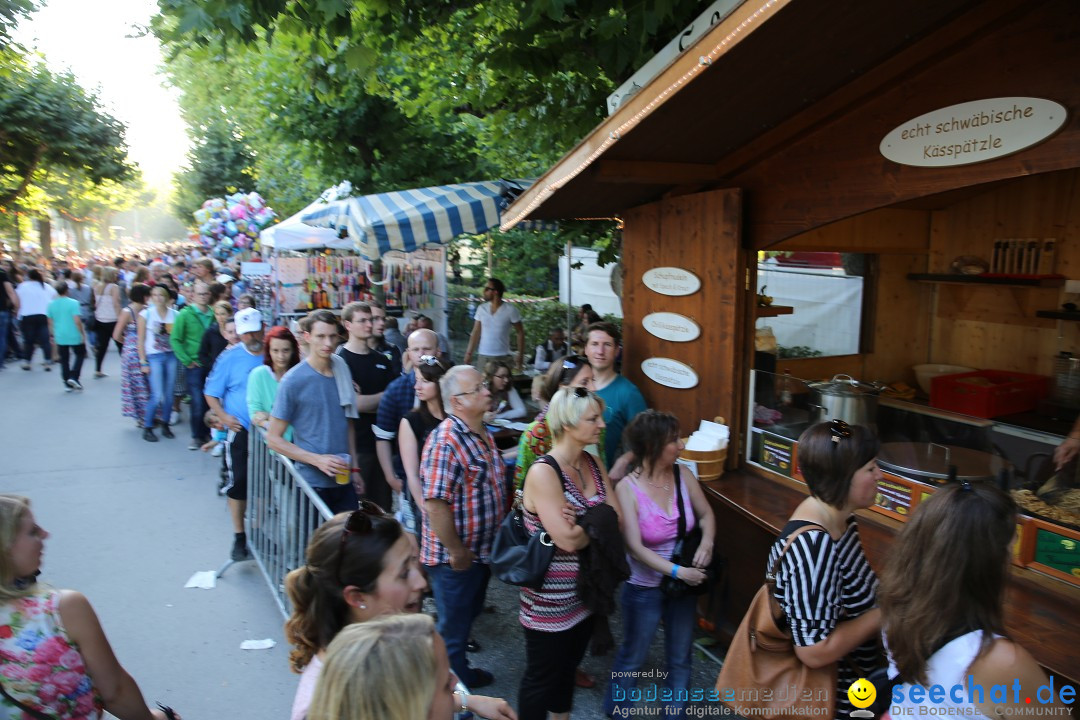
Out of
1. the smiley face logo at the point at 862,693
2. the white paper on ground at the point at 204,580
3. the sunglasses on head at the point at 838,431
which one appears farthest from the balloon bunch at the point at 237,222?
the smiley face logo at the point at 862,693

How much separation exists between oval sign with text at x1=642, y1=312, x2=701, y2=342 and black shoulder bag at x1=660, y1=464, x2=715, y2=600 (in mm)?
1704

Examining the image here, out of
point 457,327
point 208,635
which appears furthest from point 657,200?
point 457,327

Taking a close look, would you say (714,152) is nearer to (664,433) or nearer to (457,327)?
(664,433)

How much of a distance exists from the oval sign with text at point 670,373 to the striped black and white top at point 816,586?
2577 millimetres

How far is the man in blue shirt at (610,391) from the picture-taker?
4.86m

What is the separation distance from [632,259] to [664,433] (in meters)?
2.54

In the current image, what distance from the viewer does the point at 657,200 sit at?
5.45m

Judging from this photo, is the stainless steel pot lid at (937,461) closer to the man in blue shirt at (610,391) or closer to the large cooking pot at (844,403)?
the large cooking pot at (844,403)

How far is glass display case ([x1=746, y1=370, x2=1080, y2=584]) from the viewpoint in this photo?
3.19 meters

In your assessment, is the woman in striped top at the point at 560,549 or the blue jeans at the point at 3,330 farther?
the blue jeans at the point at 3,330

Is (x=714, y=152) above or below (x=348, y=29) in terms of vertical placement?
below

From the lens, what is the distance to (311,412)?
14.7 ft

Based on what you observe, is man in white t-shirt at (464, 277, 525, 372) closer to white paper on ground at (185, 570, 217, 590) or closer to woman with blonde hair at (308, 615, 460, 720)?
white paper on ground at (185, 570, 217, 590)

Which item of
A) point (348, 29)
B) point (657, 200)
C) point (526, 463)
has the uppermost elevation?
point (348, 29)
